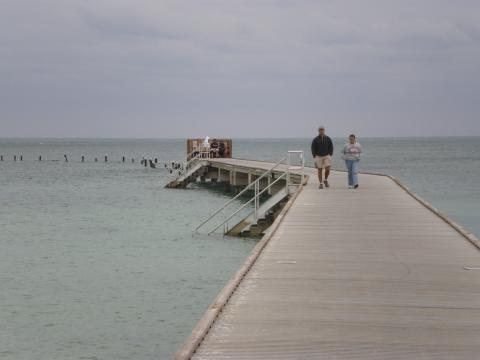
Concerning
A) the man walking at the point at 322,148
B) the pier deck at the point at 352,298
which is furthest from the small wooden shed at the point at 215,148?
the pier deck at the point at 352,298

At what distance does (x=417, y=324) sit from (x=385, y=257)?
3590mm

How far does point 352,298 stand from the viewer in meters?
7.55

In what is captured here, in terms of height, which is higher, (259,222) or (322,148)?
(322,148)

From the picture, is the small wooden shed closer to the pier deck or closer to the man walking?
the man walking

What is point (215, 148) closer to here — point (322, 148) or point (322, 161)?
point (322, 161)

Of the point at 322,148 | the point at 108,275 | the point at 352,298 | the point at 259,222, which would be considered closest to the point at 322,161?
the point at 322,148

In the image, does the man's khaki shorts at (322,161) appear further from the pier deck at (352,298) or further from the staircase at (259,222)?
the pier deck at (352,298)

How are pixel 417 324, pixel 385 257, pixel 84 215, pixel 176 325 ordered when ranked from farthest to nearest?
1. pixel 84 215
2. pixel 176 325
3. pixel 385 257
4. pixel 417 324

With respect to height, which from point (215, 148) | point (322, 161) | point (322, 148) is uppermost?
point (322, 148)

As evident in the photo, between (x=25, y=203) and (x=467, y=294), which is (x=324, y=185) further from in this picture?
(x=25, y=203)

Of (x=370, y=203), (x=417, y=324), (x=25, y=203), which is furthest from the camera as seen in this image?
(x=25, y=203)

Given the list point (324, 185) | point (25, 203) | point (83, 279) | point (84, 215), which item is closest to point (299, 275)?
point (83, 279)

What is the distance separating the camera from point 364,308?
7121mm

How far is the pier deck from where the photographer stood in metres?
5.88
